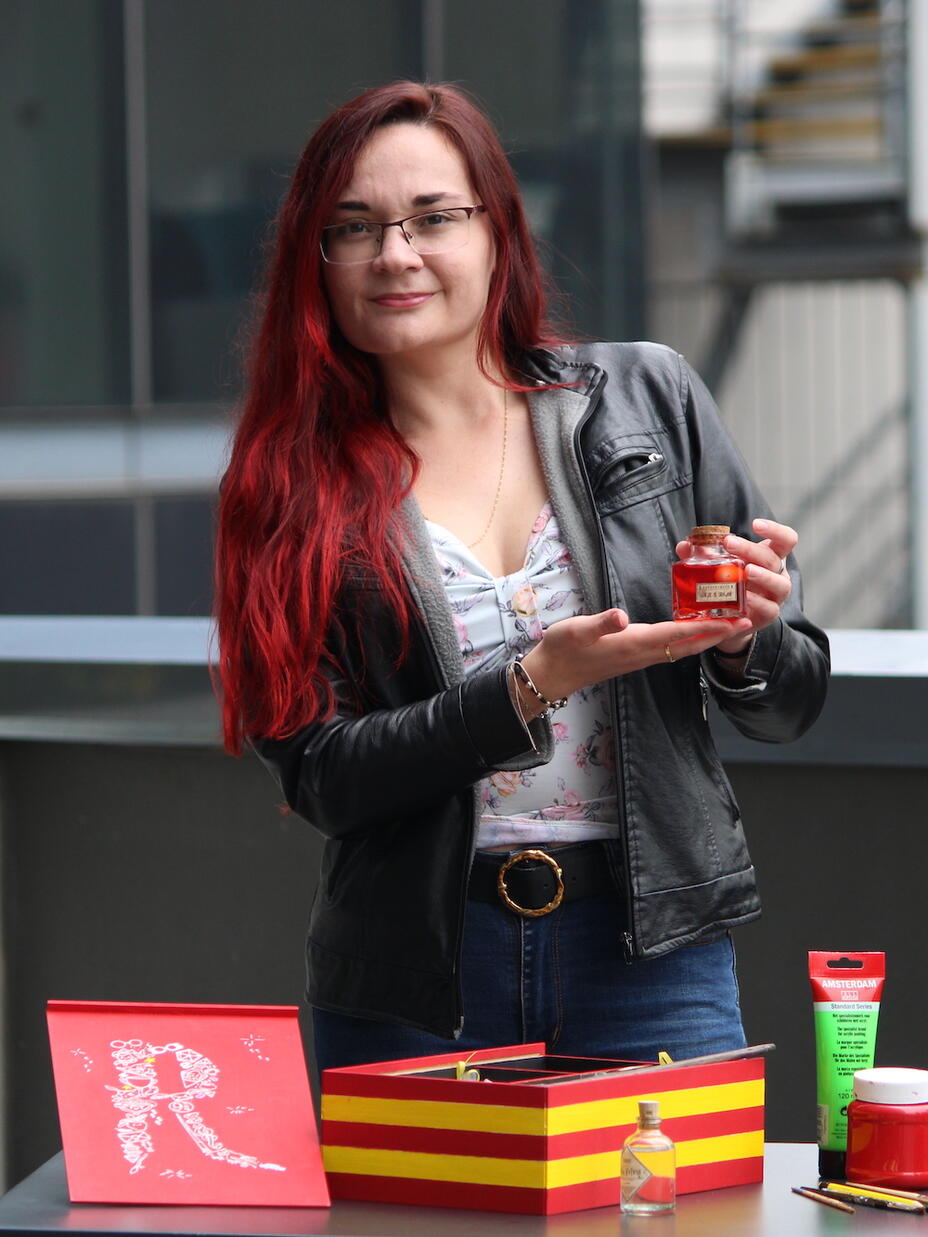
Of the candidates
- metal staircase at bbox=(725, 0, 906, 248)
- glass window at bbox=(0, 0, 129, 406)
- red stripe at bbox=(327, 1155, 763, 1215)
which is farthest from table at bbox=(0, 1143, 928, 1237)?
metal staircase at bbox=(725, 0, 906, 248)

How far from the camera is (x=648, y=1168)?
1.53m

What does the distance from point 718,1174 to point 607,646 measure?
0.54 meters

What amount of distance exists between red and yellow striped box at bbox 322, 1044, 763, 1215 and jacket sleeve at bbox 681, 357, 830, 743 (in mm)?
503

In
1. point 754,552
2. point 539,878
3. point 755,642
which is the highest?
point 754,552

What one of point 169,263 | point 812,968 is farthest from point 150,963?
point 169,263

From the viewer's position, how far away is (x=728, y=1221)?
5.08 feet

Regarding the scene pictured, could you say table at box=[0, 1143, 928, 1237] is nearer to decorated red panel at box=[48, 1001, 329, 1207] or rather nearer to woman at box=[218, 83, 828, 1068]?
decorated red panel at box=[48, 1001, 329, 1207]

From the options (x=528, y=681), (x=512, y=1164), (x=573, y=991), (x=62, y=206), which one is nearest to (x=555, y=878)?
(x=573, y=991)

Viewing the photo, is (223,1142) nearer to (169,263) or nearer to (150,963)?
(150,963)

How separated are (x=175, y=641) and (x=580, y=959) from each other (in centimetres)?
153

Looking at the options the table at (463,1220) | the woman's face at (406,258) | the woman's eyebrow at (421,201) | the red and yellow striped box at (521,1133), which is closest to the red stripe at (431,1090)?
the red and yellow striped box at (521,1133)

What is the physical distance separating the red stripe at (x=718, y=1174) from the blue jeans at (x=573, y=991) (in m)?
0.32

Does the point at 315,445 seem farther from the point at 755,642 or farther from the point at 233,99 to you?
the point at 233,99

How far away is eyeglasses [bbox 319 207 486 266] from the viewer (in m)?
2.07
